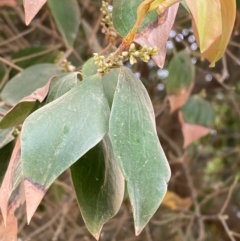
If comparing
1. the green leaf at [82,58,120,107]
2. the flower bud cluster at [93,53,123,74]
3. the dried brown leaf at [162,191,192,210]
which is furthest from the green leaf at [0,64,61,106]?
the dried brown leaf at [162,191,192,210]

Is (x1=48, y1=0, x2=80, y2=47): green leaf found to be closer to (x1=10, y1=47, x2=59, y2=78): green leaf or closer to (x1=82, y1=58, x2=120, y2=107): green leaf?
(x1=10, y1=47, x2=59, y2=78): green leaf

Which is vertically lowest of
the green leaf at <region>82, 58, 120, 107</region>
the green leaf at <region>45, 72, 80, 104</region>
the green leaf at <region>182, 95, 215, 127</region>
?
the green leaf at <region>182, 95, 215, 127</region>

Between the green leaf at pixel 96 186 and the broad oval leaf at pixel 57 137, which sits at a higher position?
the broad oval leaf at pixel 57 137

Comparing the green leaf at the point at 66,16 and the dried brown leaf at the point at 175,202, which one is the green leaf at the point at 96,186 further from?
the dried brown leaf at the point at 175,202

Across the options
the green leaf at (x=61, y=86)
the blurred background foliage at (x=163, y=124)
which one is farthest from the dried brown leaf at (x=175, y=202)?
the green leaf at (x=61, y=86)

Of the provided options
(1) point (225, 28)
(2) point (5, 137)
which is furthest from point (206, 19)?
(2) point (5, 137)

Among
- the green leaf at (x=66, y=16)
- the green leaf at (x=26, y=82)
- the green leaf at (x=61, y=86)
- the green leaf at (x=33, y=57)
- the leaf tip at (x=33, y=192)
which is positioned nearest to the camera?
the leaf tip at (x=33, y=192)

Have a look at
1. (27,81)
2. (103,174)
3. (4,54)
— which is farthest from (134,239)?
(103,174)
